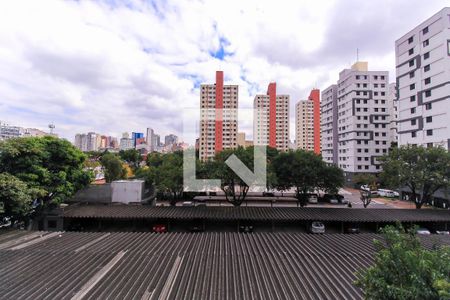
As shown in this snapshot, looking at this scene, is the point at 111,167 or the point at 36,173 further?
the point at 111,167

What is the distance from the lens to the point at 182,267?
213 inches

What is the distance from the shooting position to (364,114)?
37031 millimetres

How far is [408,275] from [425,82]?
99.5 ft

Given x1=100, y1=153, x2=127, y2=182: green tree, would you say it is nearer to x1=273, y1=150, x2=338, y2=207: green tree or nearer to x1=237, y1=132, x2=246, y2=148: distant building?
x1=273, y1=150, x2=338, y2=207: green tree

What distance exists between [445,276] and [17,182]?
517 inches

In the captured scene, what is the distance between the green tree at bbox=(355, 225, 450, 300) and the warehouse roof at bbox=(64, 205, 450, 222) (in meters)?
9.72

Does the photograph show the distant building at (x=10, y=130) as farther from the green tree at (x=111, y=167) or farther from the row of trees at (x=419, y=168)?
the row of trees at (x=419, y=168)

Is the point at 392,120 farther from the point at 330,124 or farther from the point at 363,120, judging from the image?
the point at 330,124

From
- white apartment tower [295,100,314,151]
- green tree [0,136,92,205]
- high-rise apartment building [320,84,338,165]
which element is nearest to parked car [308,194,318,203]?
green tree [0,136,92,205]

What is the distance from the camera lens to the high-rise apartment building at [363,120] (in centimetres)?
3603

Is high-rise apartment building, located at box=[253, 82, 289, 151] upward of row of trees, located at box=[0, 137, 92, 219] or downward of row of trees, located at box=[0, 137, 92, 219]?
upward

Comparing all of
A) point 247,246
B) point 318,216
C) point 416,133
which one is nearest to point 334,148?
point 416,133

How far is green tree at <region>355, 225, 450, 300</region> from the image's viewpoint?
237 cm

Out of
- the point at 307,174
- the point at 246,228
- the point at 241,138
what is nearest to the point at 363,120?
the point at 241,138
